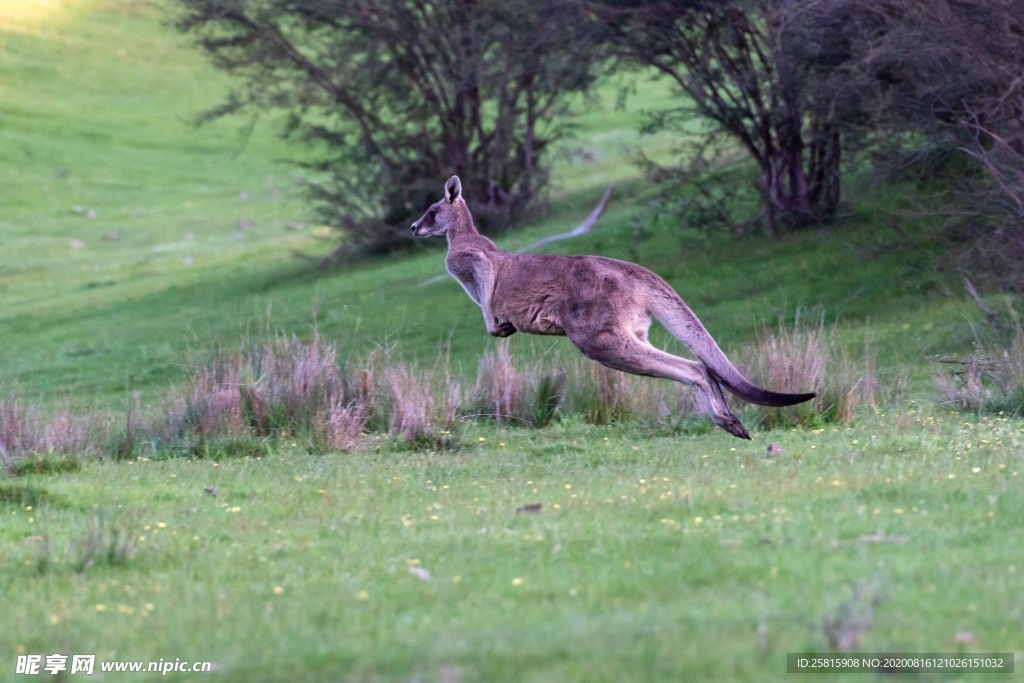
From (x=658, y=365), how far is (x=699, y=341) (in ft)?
1.35

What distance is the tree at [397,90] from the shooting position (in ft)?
95.2

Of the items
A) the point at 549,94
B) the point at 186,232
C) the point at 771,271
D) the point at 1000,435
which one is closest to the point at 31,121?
the point at 186,232

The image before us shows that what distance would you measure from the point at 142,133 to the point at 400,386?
5260 cm

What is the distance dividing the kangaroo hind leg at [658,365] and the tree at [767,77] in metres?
10.8

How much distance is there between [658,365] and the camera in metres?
9.62

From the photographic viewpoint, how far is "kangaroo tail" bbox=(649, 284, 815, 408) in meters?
9.39

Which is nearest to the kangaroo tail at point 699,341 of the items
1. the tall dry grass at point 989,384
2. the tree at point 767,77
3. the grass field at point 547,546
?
the grass field at point 547,546

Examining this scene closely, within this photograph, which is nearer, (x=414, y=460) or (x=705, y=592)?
(x=705, y=592)

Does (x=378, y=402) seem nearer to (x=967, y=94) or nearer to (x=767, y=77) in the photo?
(x=967, y=94)

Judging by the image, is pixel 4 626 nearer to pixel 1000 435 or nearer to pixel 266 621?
pixel 266 621

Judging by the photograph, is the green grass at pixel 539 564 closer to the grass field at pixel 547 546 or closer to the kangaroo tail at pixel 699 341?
the grass field at pixel 547 546

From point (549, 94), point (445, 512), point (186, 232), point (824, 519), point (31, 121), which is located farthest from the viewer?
point (31, 121)

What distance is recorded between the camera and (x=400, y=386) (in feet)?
37.7

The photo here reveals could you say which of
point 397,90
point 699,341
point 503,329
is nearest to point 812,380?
point 699,341
